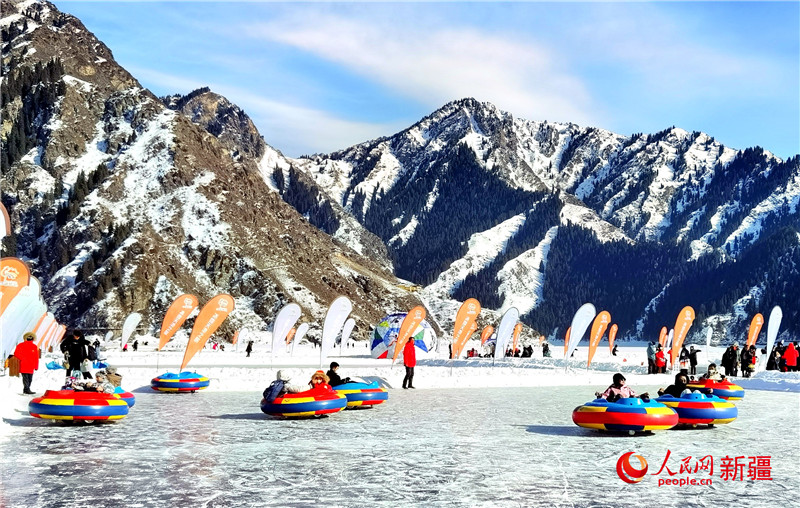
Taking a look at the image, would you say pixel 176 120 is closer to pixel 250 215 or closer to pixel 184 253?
pixel 250 215

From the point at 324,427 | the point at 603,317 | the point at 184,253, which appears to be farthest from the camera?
the point at 184,253

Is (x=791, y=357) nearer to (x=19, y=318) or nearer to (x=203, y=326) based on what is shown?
(x=203, y=326)

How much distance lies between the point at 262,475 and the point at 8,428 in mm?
8377

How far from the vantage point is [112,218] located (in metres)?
121

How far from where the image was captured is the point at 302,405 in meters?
20.5

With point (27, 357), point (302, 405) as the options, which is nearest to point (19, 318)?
point (27, 357)

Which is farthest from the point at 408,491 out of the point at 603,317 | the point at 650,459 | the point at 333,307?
the point at 603,317

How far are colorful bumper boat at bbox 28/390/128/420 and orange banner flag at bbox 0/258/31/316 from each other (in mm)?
3281

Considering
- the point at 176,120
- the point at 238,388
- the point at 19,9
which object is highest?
the point at 19,9

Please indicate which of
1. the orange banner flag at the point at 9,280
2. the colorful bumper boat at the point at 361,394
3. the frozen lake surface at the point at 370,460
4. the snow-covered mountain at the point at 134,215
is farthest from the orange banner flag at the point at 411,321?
the snow-covered mountain at the point at 134,215

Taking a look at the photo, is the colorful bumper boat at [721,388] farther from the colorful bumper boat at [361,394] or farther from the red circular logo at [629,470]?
the red circular logo at [629,470]

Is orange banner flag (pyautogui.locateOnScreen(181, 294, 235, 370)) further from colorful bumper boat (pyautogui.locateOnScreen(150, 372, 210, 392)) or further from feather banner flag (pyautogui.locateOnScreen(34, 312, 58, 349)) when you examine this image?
feather banner flag (pyautogui.locateOnScreen(34, 312, 58, 349))

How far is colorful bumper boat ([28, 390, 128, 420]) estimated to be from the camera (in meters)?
18.4

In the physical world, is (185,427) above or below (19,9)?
below
